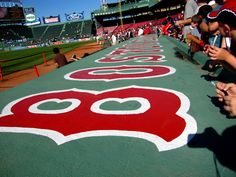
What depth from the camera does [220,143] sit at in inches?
77.6

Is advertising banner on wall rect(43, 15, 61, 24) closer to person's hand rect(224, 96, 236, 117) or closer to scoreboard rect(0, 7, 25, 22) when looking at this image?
scoreboard rect(0, 7, 25, 22)

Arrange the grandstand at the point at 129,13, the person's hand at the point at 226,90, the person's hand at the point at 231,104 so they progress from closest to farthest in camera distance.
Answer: the person's hand at the point at 231,104 → the person's hand at the point at 226,90 → the grandstand at the point at 129,13

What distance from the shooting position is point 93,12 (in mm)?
59562

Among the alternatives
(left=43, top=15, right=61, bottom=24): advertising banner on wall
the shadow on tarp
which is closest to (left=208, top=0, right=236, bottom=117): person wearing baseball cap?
the shadow on tarp

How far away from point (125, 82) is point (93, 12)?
58696 millimetres

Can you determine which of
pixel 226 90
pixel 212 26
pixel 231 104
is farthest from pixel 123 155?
pixel 212 26

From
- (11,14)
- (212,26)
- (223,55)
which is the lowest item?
(223,55)

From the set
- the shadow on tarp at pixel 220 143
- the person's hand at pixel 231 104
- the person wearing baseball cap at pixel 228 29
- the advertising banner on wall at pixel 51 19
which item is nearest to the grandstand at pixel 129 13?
the advertising banner on wall at pixel 51 19

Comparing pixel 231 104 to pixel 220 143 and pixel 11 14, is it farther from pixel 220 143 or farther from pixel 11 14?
pixel 11 14

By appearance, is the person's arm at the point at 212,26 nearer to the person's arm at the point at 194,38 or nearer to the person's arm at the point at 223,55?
the person's arm at the point at 194,38

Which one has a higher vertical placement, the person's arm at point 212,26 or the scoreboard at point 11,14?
the scoreboard at point 11,14

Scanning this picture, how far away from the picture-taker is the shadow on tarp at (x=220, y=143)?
175 centimetres

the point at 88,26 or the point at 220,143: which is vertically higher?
the point at 88,26

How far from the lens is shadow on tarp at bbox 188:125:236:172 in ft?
5.76
